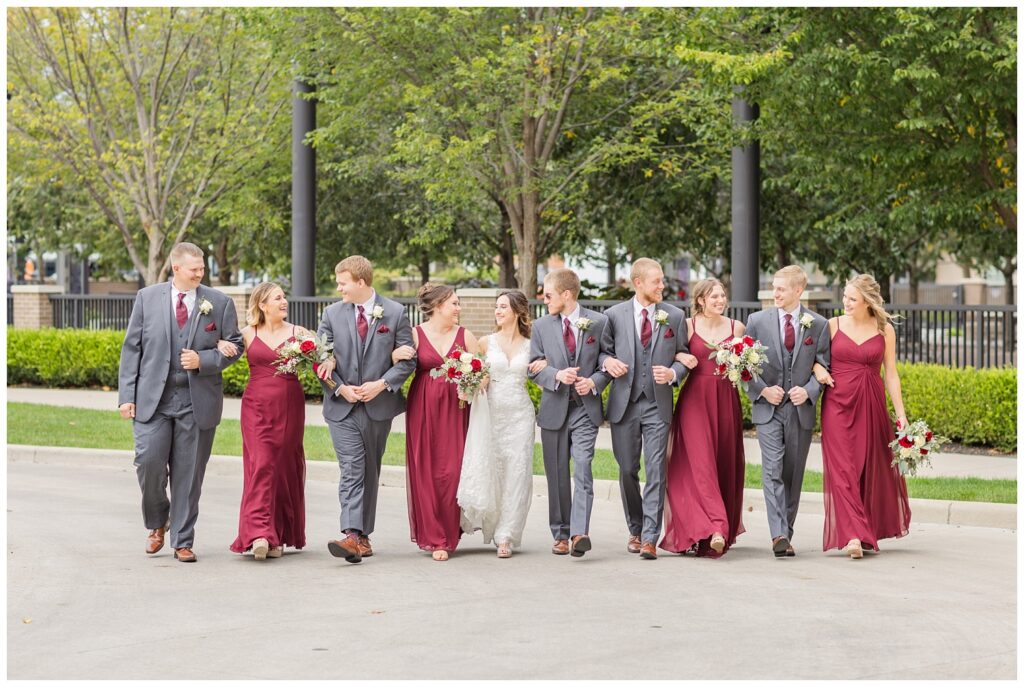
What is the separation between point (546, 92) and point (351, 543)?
12.5 metres

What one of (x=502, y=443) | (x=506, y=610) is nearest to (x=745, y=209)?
(x=502, y=443)

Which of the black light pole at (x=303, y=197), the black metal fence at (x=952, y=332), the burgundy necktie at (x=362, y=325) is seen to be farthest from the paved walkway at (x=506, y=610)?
the black light pole at (x=303, y=197)

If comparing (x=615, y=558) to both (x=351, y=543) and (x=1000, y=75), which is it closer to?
(x=351, y=543)

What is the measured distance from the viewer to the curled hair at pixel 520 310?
33.8 feet

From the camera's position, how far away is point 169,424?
9859mm

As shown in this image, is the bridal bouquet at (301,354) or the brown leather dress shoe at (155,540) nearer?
the bridal bouquet at (301,354)

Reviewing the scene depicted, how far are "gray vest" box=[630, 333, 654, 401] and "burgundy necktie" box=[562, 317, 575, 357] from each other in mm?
433

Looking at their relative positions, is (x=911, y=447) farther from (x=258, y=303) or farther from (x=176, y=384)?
(x=176, y=384)

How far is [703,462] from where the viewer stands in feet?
32.9

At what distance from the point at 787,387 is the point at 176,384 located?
403 centimetres

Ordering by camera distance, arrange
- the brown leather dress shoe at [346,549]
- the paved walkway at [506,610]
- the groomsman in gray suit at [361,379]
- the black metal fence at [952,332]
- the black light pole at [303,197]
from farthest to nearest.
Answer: the black light pole at [303,197] → the black metal fence at [952,332] → the groomsman in gray suit at [361,379] → the brown leather dress shoe at [346,549] → the paved walkway at [506,610]

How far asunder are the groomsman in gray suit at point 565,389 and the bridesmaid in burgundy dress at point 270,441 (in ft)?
5.32

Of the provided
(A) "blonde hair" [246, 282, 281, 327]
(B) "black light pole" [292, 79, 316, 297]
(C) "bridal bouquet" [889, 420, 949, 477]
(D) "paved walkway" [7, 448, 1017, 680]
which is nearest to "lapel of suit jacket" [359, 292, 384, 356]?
(A) "blonde hair" [246, 282, 281, 327]

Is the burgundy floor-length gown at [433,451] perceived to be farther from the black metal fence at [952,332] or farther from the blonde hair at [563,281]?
the black metal fence at [952,332]
